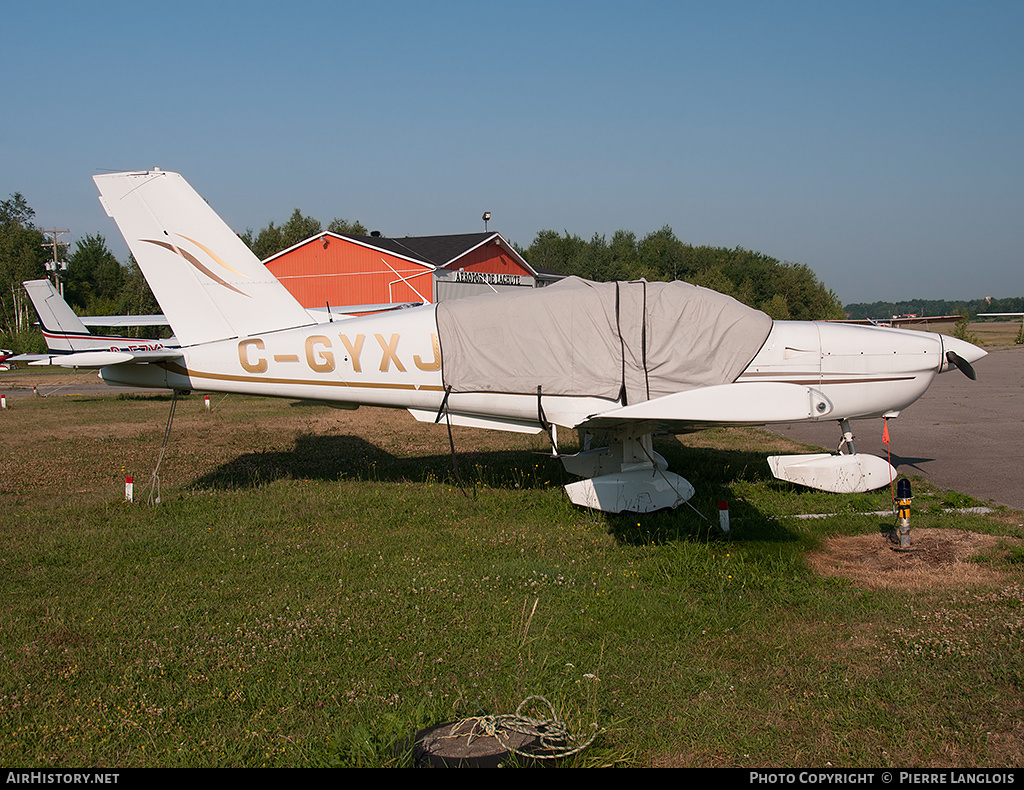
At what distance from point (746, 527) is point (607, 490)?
1508mm

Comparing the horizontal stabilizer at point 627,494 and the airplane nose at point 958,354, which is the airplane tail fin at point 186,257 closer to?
the horizontal stabilizer at point 627,494

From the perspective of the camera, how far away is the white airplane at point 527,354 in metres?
7.77

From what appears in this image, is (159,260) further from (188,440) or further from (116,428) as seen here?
(116,428)

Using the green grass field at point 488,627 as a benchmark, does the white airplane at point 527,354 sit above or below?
above

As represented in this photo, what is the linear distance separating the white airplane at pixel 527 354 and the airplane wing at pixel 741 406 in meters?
1.33

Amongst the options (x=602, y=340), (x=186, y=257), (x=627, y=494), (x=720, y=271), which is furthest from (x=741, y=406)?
(x=720, y=271)

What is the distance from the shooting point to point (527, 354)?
8.01 meters

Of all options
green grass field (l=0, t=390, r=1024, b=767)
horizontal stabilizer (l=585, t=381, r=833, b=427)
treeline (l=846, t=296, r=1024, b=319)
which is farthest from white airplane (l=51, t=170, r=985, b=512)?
treeline (l=846, t=296, r=1024, b=319)

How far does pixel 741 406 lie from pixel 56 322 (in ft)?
74.4

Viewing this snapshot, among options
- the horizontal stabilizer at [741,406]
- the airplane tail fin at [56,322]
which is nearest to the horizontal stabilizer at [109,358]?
the horizontal stabilizer at [741,406]

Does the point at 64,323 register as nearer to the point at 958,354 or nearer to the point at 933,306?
the point at 958,354

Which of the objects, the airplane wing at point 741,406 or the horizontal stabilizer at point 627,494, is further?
the horizontal stabilizer at point 627,494

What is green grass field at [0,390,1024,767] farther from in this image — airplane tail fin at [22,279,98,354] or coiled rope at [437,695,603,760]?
airplane tail fin at [22,279,98,354]

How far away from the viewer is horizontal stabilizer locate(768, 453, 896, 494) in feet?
29.0
